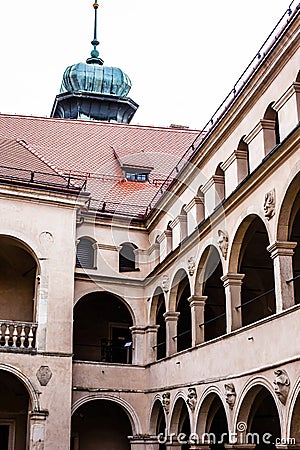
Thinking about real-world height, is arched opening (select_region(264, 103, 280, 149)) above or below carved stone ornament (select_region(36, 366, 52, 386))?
above

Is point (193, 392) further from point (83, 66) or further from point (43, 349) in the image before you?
point (83, 66)

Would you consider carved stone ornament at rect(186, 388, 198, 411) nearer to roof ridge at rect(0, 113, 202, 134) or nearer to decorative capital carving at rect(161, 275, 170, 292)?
decorative capital carving at rect(161, 275, 170, 292)

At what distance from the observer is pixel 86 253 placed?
2192cm

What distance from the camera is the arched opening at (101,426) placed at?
2225cm

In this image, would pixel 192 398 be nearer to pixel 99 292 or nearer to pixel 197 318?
pixel 197 318

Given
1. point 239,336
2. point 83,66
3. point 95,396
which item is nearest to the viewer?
point 239,336

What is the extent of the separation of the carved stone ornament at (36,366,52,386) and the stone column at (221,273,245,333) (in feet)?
17.4

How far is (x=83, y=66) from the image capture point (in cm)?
3566

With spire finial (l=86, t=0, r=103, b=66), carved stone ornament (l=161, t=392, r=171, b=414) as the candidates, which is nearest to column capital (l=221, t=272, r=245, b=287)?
carved stone ornament (l=161, t=392, r=171, b=414)

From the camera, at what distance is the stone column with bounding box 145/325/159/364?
2120cm

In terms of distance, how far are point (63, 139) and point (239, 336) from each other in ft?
45.4

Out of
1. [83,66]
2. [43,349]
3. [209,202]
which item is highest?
[83,66]

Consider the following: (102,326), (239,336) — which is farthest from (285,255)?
(102,326)

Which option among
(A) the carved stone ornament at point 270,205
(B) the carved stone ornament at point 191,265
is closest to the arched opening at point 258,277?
(B) the carved stone ornament at point 191,265
